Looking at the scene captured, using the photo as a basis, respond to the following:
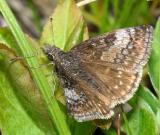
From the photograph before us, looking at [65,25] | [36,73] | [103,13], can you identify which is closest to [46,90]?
[36,73]

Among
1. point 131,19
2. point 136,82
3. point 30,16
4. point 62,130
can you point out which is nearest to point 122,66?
point 136,82

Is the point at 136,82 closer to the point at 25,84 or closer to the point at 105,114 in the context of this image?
the point at 105,114

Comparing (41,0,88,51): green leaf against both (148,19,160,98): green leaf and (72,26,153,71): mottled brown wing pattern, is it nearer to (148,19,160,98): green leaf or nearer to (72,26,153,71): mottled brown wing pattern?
(72,26,153,71): mottled brown wing pattern

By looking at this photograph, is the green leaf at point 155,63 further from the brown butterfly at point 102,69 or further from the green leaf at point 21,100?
the green leaf at point 21,100

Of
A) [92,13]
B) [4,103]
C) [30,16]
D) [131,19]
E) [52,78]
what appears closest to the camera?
[4,103]

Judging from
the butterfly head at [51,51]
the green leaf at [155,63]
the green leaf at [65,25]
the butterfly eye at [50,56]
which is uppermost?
the green leaf at [65,25]

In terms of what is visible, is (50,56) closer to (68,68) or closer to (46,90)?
(68,68)

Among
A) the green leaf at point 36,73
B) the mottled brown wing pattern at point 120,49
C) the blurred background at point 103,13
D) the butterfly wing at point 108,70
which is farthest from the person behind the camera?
the blurred background at point 103,13

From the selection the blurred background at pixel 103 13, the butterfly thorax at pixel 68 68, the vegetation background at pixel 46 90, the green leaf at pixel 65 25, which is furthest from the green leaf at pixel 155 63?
the blurred background at pixel 103 13
